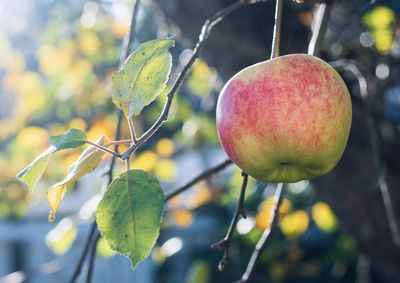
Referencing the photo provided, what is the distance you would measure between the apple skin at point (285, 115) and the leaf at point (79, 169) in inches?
4.8

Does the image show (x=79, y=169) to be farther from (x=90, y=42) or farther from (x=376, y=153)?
(x=90, y=42)

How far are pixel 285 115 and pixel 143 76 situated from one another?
0.14 m

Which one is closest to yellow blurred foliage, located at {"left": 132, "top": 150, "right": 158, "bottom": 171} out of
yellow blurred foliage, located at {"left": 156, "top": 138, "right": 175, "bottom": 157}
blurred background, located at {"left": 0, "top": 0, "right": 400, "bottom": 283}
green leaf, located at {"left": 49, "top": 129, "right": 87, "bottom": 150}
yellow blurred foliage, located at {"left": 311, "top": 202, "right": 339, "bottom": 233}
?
blurred background, located at {"left": 0, "top": 0, "right": 400, "bottom": 283}

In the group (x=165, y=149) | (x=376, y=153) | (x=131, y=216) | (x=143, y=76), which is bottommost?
(x=165, y=149)

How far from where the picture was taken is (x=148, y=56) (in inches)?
24.7

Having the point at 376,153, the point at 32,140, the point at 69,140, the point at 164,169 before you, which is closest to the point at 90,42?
the point at 32,140

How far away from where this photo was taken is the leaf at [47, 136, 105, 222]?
1.98 feet

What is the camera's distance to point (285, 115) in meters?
0.61

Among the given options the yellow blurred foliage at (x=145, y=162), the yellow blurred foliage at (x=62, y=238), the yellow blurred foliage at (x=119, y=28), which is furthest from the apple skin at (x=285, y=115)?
the yellow blurred foliage at (x=119, y=28)

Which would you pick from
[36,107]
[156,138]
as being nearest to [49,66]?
[36,107]

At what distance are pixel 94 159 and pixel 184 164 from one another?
559cm

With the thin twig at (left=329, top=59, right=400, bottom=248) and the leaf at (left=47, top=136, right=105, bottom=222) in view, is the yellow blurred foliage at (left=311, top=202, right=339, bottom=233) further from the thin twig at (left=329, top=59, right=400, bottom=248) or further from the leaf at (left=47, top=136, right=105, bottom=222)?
the leaf at (left=47, top=136, right=105, bottom=222)

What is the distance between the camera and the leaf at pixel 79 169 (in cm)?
60

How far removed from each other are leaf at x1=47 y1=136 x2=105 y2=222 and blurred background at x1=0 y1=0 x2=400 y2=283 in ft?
0.45
